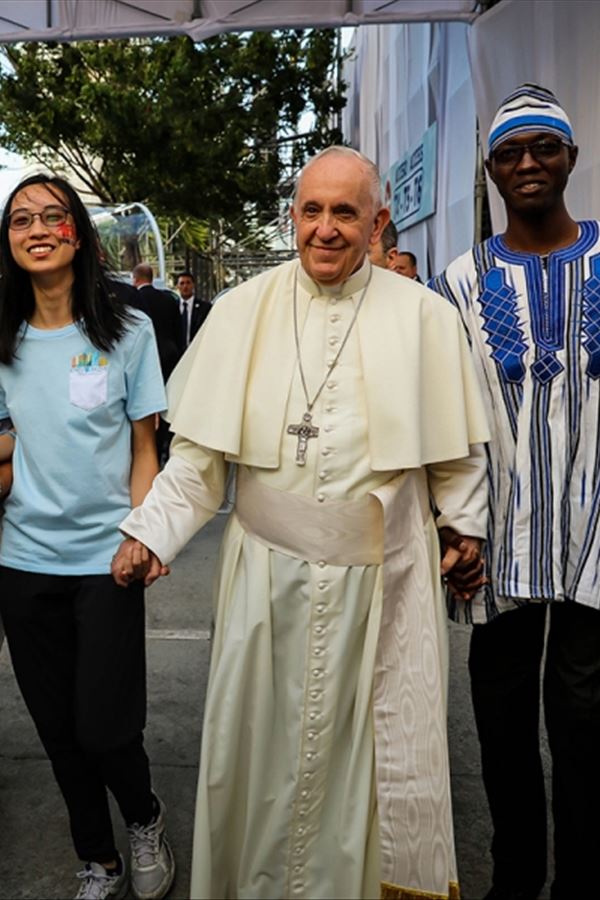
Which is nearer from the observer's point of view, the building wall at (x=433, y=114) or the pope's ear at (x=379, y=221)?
the pope's ear at (x=379, y=221)

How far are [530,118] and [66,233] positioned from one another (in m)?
1.15

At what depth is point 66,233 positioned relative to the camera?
2230 mm

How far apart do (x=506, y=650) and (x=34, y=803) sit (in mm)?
1638

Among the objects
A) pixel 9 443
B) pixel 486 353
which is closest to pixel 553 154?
pixel 486 353

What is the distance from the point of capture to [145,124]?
16094mm

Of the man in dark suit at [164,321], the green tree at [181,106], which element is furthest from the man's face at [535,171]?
the green tree at [181,106]

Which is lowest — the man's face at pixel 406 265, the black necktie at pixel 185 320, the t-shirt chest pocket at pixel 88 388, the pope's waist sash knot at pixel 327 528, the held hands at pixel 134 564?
the held hands at pixel 134 564

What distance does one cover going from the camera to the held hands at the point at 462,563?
211 cm

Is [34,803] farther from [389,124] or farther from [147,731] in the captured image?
[389,124]

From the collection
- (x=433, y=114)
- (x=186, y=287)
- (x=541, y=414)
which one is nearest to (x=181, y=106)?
(x=186, y=287)

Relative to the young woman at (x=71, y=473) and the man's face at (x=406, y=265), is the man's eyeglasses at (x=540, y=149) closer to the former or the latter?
the young woman at (x=71, y=473)

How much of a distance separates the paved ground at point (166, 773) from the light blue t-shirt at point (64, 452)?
38.3 inches

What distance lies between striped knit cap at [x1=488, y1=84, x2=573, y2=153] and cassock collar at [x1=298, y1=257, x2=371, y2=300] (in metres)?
0.43

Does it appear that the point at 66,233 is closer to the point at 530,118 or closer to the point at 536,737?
the point at 530,118
